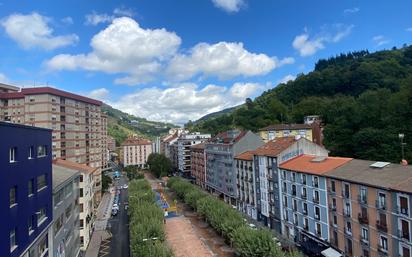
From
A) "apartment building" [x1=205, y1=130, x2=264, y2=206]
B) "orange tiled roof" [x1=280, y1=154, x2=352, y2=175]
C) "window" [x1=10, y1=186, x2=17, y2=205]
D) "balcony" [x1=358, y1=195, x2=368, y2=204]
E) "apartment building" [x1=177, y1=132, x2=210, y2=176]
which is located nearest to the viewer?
"window" [x1=10, y1=186, x2=17, y2=205]

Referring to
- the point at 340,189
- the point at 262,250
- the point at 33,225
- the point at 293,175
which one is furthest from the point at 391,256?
the point at 33,225

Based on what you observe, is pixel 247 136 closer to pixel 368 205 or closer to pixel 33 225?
pixel 368 205

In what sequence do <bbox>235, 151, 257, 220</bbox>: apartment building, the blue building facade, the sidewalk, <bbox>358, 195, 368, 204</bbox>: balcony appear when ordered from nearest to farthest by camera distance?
the blue building facade < <bbox>358, 195, 368, 204</bbox>: balcony < the sidewalk < <bbox>235, 151, 257, 220</bbox>: apartment building

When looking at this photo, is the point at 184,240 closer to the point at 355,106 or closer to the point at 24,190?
the point at 24,190

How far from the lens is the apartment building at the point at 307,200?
43.4 m

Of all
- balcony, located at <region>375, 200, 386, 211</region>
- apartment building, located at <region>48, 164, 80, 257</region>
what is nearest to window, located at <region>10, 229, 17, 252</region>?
apartment building, located at <region>48, 164, 80, 257</region>

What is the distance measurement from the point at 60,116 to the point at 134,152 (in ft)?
378

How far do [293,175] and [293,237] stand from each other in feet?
34.0

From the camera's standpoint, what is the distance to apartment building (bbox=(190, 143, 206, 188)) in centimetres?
10363

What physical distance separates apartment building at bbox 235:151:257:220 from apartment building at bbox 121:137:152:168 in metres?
125

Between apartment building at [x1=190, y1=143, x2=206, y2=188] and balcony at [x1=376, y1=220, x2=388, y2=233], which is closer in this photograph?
balcony at [x1=376, y1=220, x2=388, y2=233]

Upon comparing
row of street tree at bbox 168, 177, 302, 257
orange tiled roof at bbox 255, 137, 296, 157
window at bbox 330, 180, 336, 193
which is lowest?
row of street tree at bbox 168, 177, 302, 257

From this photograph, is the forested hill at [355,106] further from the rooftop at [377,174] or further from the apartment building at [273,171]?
the rooftop at [377,174]

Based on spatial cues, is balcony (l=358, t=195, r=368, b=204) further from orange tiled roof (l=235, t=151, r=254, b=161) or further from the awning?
orange tiled roof (l=235, t=151, r=254, b=161)
